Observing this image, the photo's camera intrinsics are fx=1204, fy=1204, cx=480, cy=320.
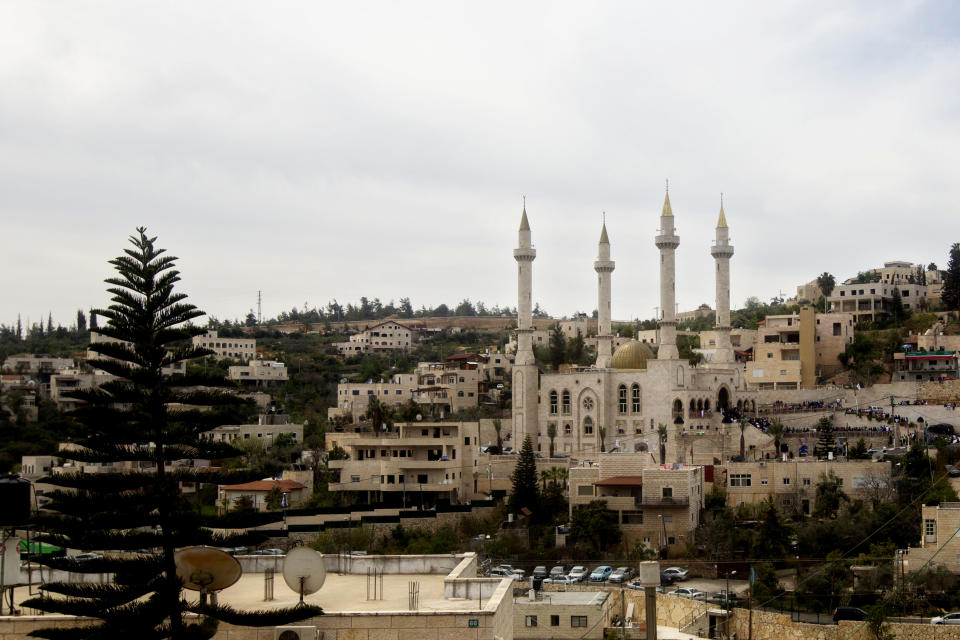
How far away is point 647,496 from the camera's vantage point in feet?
144

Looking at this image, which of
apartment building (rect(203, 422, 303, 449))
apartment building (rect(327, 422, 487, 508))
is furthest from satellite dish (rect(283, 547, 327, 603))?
apartment building (rect(203, 422, 303, 449))

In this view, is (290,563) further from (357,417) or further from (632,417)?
(357,417)

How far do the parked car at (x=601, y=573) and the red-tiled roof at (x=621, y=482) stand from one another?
5747 mm

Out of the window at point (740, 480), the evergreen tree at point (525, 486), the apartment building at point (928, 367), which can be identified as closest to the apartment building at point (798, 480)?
the window at point (740, 480)

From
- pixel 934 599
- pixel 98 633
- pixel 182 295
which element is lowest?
pixel 934 599

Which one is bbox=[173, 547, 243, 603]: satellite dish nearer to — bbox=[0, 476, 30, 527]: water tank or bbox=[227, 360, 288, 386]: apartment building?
bbox=[0, 476, 30, 527]: water tank

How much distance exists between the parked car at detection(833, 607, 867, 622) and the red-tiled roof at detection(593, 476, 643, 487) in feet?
52.9

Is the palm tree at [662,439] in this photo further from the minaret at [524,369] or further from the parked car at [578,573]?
the parked car at [578,573]

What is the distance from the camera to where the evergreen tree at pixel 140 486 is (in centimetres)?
1725

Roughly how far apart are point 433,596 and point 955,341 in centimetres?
5020

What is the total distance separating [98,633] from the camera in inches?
661

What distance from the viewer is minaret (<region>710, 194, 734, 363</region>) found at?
59.9m

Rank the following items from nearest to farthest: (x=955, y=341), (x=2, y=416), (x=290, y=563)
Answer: (x=290, y=563) < (x=955, y=341) < (x=2, y=416)

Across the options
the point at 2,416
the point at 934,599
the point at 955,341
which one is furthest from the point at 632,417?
the point at 2,416
